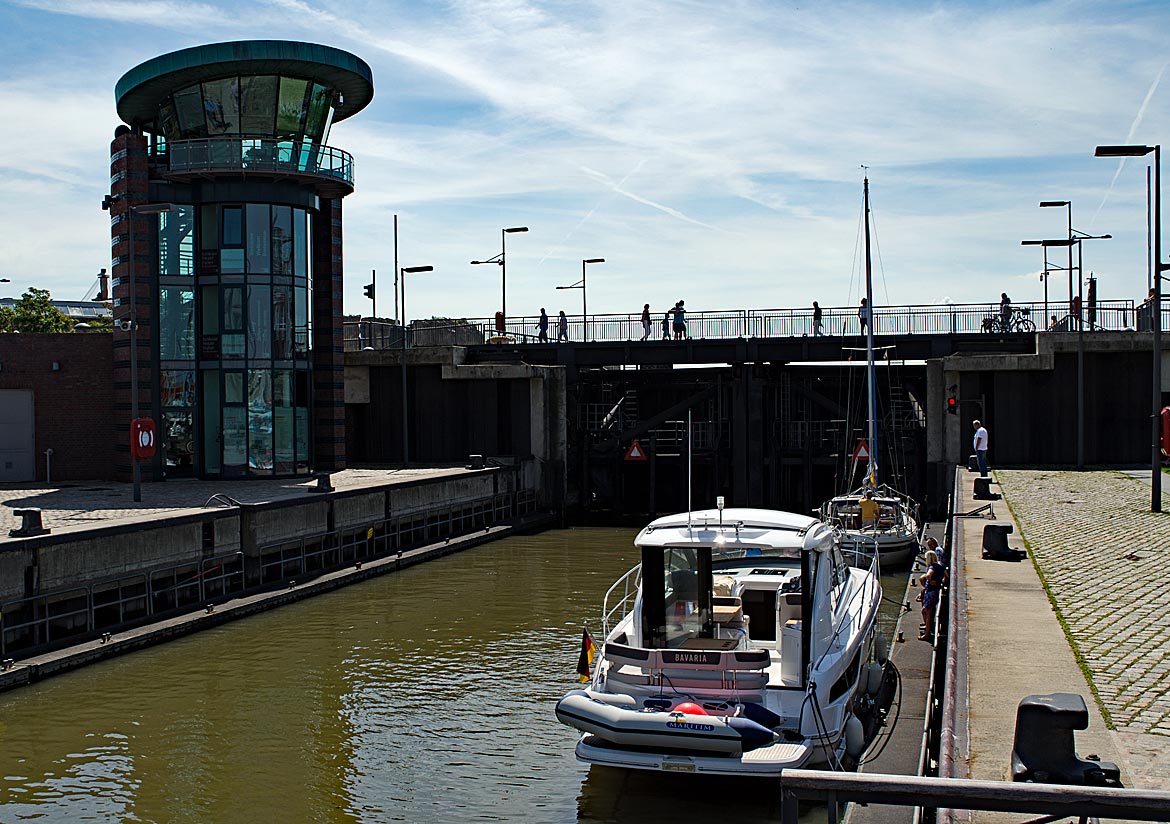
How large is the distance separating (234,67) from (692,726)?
1046 inches

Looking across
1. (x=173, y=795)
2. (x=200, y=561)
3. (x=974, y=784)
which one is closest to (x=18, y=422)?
(x=200, y=561)

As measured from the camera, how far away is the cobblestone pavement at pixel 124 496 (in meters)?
23.5

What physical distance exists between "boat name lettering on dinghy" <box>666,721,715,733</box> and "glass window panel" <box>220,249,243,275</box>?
2482cm

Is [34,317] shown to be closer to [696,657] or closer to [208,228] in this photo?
[208,228]

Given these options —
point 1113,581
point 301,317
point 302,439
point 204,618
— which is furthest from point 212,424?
point 1113,581

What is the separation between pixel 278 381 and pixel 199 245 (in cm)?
436

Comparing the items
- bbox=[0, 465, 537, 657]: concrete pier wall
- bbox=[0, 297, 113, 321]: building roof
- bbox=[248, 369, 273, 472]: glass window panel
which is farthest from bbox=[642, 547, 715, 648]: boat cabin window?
bbox=[0, 297, 113, 321]: building roof

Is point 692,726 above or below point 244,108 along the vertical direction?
below

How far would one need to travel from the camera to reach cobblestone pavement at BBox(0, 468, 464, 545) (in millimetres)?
23469

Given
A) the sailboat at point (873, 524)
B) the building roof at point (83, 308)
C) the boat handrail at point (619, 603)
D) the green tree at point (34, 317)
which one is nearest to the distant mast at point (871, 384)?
the sailboat at point (873, 524)

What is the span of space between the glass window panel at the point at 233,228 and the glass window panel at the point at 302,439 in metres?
4.96

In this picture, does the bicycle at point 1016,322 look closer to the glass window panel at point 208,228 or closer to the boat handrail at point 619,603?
the boat handrail at point 619,603

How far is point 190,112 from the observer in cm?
3328

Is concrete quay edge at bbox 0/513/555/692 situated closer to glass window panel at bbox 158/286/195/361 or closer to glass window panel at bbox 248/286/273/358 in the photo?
glass window panel at bbox 248/286/273/358
